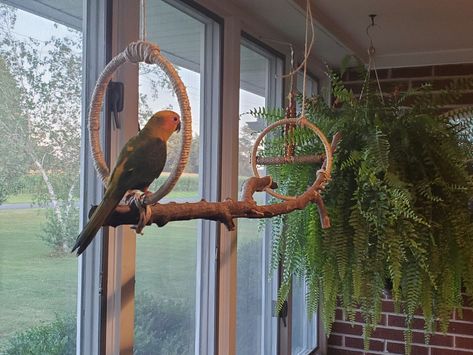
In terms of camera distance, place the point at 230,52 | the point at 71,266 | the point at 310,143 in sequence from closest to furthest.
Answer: the point at 71,266 < the point at 310,143 < the point at 230,52

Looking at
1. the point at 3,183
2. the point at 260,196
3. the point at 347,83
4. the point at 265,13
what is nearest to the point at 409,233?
the point at 260,196

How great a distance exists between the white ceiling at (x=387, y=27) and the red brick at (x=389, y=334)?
1322mm

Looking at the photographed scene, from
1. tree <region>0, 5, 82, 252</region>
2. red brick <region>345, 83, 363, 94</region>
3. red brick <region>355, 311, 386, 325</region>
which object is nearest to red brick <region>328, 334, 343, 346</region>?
red brick <region>355, 311, 386, 325</region>

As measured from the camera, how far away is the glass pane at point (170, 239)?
4.27ft

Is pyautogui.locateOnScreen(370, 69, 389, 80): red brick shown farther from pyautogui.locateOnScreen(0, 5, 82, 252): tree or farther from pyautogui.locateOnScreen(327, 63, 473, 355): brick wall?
pyautogui.locateOnScreen(0, 5, 82, 252): tree

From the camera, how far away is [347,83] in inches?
106

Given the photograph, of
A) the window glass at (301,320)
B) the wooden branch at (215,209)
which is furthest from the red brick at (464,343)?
the wooden branch at (215,209)

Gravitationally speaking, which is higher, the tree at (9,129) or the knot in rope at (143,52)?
the knot in rope at (143,52)

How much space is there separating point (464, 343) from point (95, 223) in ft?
7.68

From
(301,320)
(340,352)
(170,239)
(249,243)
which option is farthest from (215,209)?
(340,352)

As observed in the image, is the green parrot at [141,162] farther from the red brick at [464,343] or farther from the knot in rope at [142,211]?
the red brick at [464,343]

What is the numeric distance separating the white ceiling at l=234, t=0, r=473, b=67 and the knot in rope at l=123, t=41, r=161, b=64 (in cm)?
106

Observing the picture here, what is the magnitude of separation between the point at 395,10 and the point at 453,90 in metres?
0.43

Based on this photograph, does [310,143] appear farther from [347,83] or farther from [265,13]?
[347,83]
